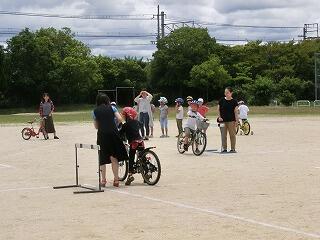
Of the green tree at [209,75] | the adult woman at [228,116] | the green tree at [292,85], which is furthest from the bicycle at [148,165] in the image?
the green tree at [209,75]

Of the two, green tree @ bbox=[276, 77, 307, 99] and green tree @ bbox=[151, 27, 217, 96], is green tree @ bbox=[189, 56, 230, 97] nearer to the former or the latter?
green tree @ bbox=[151, 27, 217, 96]

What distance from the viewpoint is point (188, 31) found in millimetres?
88812

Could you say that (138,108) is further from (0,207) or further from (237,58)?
(237,58)

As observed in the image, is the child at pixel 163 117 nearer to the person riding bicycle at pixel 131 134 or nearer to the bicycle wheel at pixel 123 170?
the bicycle wheel at pixel 123 170

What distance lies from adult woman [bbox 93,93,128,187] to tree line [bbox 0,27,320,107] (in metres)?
64.2

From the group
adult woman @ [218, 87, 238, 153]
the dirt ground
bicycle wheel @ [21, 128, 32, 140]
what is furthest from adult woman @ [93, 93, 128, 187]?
bicycle wheel @ [21, 128, 32, 140]

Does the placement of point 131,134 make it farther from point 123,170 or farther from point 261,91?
point 261,91

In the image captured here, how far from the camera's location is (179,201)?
33.2ft

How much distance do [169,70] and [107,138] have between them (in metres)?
75.7

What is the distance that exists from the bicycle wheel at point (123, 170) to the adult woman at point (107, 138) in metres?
0.45

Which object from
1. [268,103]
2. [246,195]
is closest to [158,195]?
[246,195]

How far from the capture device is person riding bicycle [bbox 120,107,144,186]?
40.3 feet

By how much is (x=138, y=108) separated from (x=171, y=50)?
62976 mm

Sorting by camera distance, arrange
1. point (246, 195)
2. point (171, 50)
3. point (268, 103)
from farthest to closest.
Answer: point (171, 50) → point (268, 103) → point (246, 195)
